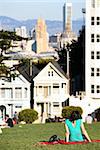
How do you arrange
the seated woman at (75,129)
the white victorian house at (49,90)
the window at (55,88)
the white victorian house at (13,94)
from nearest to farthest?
the seated woman at (75,129) → the white victorian house at (13,94) → the white victorian house at (49,90) → the window at (55,88)

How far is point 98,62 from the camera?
61250 mm

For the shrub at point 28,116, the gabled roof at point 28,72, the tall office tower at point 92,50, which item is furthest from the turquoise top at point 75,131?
the tall office tower at point 92,50

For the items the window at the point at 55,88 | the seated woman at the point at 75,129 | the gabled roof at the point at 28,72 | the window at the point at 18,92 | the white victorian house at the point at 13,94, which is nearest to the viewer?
the seated woman at the point at 75,129

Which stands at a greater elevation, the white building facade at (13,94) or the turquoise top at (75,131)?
the turquoise top at (75,131)

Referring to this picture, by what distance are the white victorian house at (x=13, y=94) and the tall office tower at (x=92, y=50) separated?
621cm

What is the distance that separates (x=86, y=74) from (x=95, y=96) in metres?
2.41

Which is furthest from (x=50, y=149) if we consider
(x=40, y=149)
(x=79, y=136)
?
(x=79, y=136)

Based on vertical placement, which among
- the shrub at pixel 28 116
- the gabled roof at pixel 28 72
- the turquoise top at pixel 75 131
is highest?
the turquoise top at pixel 75 131

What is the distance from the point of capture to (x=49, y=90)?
6091 centimetres

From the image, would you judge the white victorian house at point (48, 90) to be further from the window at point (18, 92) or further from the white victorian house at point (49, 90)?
the window at point (18, 92)

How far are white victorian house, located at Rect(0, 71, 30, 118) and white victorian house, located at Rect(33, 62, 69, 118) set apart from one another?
1.13m

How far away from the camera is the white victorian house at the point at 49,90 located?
6019cm

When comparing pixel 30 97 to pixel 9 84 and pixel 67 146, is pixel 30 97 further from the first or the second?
pixel 67 146

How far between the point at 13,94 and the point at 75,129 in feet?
146
